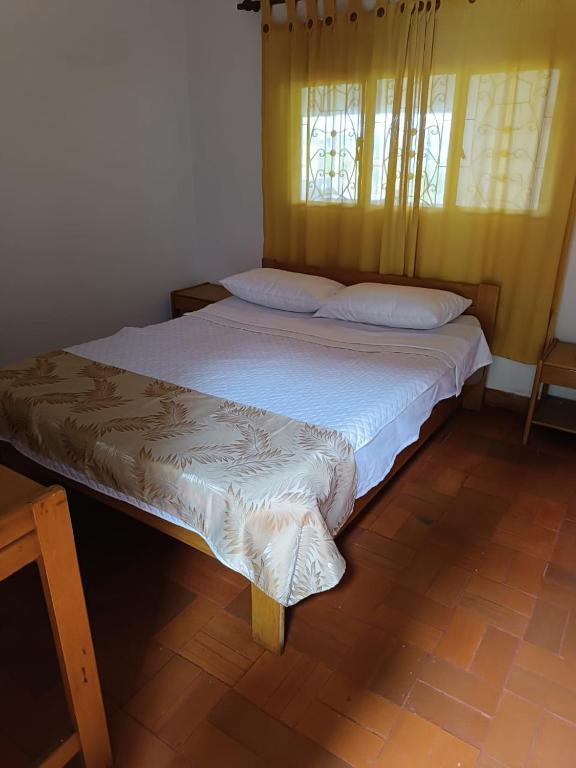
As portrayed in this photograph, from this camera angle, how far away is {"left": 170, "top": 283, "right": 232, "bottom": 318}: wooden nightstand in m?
3.67

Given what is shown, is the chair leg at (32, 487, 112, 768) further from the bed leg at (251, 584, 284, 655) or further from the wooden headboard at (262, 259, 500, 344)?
the wooden headboard at (262, 259, 500, 344)

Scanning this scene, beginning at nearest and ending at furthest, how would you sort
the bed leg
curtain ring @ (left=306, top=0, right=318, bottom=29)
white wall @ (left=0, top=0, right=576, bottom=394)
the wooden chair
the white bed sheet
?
the wooden chair
the bed leg
the white bed sheet
white wall @ (left=0, top=0, right=576, bottom=394)
curtain ring @ (left=306, top=0, right=318, bottom=29)

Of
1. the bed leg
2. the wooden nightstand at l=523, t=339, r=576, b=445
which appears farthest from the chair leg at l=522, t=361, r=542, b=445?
the bed leg

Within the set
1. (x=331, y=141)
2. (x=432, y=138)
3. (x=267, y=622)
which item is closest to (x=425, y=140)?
(x=432, y=138)

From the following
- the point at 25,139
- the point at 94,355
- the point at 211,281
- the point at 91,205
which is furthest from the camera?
the point at 211,281

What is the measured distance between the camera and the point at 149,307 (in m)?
3.77

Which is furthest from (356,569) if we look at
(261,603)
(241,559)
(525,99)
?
(525,99)

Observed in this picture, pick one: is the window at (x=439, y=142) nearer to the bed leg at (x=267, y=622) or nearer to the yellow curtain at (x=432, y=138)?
the yellow curtain at (x=432, y=138)

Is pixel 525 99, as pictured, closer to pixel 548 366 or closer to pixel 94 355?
pixel 548 366

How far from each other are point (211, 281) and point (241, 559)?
9.64 feet

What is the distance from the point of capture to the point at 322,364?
2268 millimetres

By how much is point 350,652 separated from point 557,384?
1.67m

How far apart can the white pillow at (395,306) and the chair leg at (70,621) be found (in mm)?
2022

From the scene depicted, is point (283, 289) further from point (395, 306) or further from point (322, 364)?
point (322, 364)
